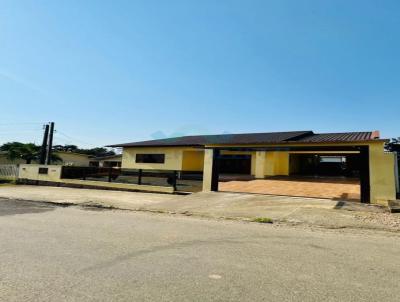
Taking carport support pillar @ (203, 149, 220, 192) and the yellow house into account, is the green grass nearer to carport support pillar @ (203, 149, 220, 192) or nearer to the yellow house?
the yellow house

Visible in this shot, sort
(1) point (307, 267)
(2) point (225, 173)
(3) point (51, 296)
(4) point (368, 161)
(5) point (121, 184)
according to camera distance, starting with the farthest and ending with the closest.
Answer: (2) point (225, 173), (5) point (121, 184), (4) point (368, 161), (1) point (307, 267), (3) point (51, 296)

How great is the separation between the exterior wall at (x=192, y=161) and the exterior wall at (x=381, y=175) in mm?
18003

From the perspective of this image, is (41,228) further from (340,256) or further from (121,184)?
(121,184)

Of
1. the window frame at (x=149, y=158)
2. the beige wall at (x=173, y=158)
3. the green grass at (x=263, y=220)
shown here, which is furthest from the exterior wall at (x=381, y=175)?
the window frame at (x=149, y=158)

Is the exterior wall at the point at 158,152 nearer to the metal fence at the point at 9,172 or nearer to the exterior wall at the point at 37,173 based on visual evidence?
the exterior wall at the point at 37,173

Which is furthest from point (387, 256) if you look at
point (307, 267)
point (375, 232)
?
point (375, 232)

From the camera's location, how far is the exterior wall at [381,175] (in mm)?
11781

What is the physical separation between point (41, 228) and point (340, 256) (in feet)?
21.1

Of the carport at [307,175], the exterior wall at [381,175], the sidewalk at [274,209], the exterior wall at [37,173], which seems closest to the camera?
the sidewalk at [274,209]

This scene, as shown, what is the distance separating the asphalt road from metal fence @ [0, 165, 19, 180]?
64.6ft

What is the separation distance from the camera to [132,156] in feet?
101

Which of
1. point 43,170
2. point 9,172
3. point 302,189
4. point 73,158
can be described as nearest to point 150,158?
point 43,170

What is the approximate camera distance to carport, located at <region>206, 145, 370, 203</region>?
14.1m

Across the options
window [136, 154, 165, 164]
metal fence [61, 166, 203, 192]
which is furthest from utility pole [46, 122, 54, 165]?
metal fence [61, 166, 203, 192]
